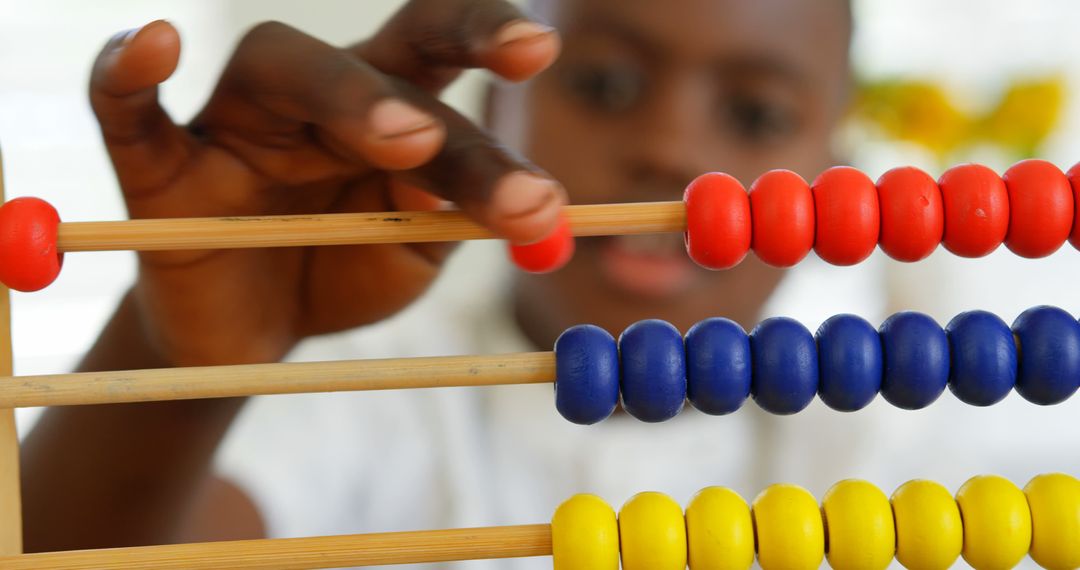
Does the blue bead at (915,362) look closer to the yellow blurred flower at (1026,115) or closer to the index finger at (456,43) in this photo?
the index finger at (456,43)

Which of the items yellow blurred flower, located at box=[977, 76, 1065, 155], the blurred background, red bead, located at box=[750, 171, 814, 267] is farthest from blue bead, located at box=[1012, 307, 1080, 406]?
yellow blurred flower, located at box=[977, 76, 1065, 155]

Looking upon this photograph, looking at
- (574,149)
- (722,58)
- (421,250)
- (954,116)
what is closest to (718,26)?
(722,58)

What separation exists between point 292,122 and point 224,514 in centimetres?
41

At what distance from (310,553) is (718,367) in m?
0.19

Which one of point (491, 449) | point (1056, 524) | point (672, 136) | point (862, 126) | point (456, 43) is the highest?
point (862, 126)

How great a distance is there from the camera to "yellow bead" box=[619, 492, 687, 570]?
16.6 inches

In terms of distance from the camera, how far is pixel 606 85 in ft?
3.25

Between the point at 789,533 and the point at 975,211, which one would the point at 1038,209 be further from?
the point at 789,533

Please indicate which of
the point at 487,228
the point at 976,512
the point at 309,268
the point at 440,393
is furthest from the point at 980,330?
the point at 440,393

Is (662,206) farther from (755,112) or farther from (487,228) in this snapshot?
(755,112)

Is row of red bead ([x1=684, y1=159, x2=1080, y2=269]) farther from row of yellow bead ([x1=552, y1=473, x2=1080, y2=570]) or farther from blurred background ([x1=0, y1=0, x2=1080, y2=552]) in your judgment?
blurred background ([x1=0, y1=0, x2=1080, y2=552])

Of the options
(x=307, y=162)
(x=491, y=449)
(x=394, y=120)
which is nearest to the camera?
(x=394, y=120)

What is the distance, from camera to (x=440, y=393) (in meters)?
1.15

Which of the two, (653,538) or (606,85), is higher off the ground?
(606,85)
